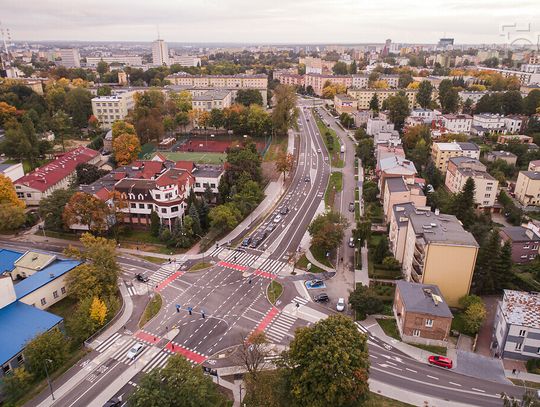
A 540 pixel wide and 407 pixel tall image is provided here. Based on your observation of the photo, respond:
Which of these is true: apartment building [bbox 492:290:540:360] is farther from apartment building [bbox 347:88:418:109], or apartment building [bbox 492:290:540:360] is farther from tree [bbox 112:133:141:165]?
apartment building [bbox 347:88:418:109]

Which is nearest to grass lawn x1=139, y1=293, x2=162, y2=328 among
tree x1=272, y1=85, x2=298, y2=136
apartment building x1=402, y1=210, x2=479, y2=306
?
apartment building x1=402, y1=210, x2=479, y2=306

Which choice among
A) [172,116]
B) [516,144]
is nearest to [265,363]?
[516,144]

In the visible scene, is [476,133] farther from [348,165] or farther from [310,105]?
[310,105]

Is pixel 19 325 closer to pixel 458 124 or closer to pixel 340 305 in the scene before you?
pixel 340 305

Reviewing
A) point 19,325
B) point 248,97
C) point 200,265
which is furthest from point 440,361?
point 248,97

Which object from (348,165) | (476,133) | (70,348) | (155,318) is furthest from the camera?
(476,133)

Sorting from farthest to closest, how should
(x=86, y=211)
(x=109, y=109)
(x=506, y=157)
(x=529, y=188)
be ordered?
1. (x=109, y=109)
2. (x=506, y=157)
3. (x=529, y=188)
4. (x=86, y=211)
